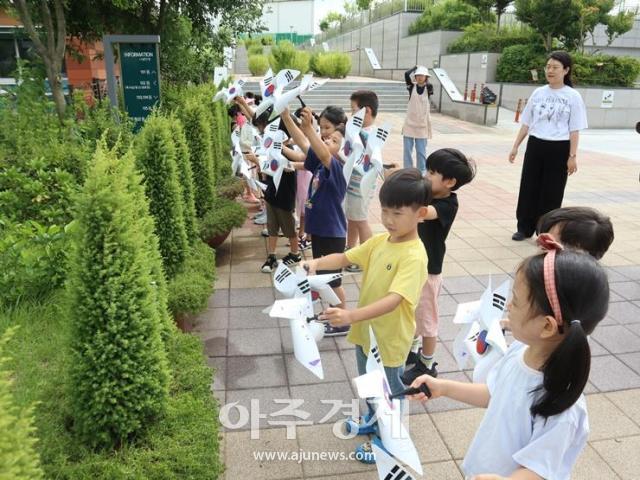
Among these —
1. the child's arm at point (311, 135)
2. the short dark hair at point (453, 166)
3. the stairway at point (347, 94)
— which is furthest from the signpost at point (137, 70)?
the stairway at point (347, 94)

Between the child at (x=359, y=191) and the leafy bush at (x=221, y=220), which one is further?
the leafy bush at (x=221, y=220)

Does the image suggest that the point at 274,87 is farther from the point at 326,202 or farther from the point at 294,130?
the point at 326,202

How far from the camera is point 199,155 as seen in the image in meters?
5.68

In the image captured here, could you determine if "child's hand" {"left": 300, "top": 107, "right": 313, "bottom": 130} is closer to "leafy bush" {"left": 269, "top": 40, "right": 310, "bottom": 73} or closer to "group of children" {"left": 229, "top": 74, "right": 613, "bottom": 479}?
"group of children" {"left": 229, "top": 74, "right": 613, "bottom": 479}

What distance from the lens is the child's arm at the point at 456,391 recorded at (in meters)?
1.67

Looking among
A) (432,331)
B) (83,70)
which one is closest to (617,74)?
(83,70)

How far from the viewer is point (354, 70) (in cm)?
3438

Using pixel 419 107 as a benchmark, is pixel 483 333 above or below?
below

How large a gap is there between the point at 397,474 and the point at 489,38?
72.9 feet

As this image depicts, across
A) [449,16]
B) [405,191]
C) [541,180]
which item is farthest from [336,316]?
[449,16]

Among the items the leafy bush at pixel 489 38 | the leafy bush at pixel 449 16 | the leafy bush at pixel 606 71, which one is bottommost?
the leafy bush at pixel 606 71

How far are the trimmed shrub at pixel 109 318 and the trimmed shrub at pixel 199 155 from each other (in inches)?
135

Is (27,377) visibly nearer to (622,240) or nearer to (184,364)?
Result: (184,364)

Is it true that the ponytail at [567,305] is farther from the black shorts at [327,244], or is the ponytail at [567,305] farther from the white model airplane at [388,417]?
the black shorts at [327,244]
